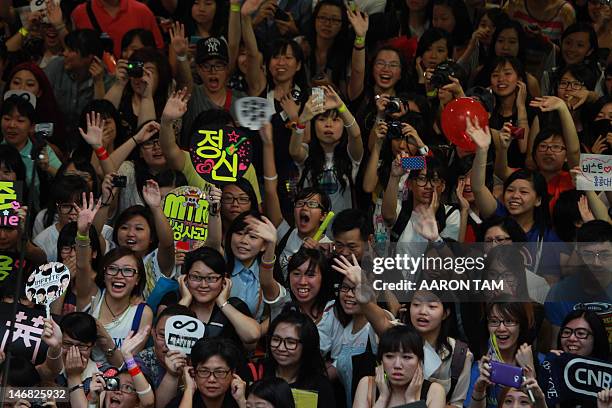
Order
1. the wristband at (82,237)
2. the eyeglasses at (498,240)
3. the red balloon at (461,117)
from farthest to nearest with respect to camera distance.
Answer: the red balloon at (461,117) → the eyeglasses at (498,240) → the wristband at (82,237)

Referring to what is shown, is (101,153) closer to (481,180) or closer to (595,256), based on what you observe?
(481,180)

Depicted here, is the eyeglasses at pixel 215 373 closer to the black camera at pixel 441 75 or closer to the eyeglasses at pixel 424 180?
the eyeglasses at pixel 424 180

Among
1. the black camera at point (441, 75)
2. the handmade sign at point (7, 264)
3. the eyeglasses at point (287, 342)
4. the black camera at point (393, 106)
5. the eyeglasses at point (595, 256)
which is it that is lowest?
the eyeglasses at point (287, 342)

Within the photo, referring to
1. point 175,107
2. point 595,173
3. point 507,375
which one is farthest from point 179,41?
point 507,375

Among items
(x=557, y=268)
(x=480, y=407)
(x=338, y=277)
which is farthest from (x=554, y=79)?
(x=480, y=407)

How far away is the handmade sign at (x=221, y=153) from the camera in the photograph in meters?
8.70

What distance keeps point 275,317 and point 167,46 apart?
3.19 metres

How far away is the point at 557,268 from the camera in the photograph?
858cm

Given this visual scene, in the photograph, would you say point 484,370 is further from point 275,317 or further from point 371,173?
point 371,173

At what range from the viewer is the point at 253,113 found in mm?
8961

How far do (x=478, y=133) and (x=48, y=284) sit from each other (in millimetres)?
2698

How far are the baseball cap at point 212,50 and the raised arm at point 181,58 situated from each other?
0.15m

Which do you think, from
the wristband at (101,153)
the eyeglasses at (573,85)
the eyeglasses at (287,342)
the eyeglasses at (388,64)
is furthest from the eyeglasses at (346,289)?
the eyeglasses at (573,85)

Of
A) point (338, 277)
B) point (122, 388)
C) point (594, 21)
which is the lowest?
point (122, 388)
